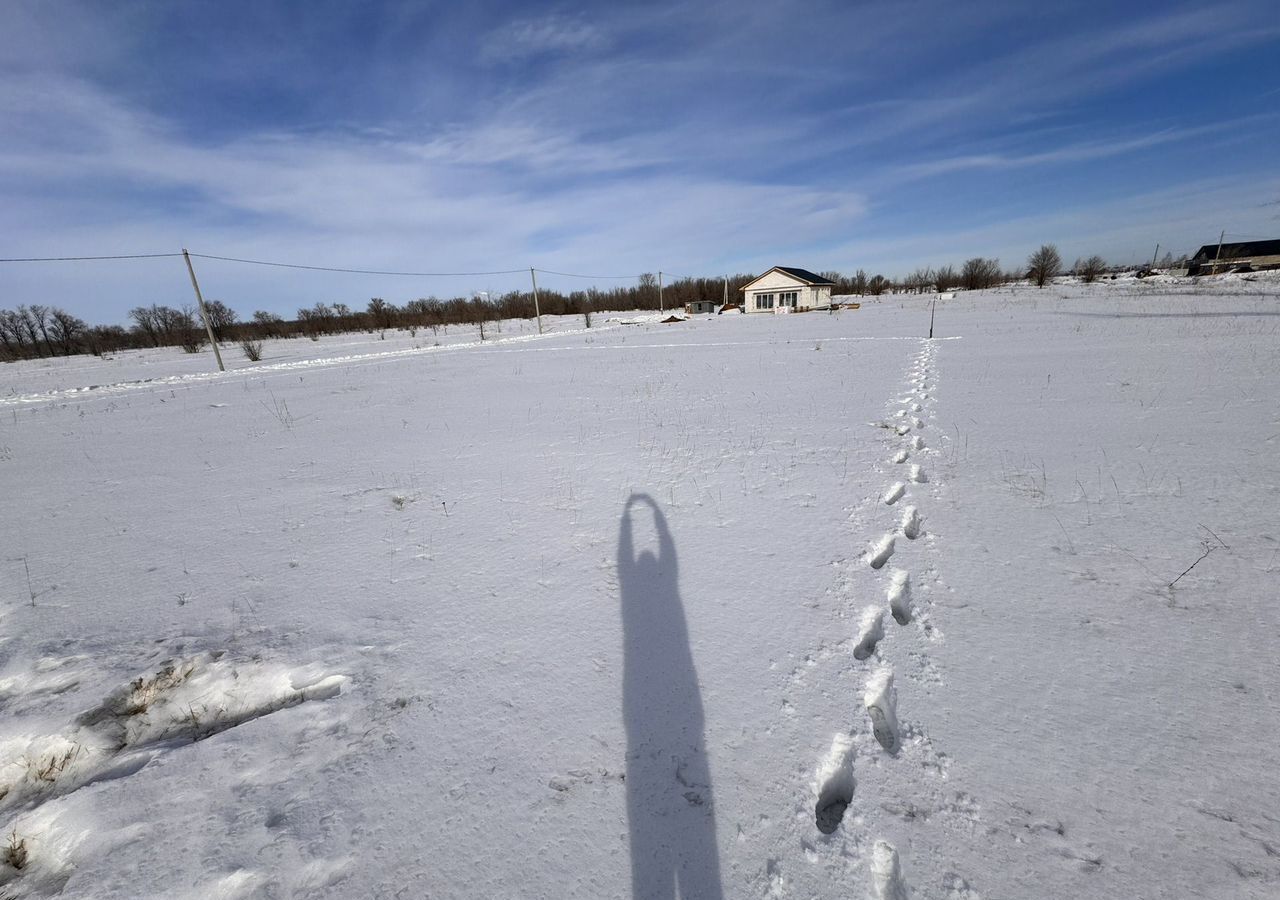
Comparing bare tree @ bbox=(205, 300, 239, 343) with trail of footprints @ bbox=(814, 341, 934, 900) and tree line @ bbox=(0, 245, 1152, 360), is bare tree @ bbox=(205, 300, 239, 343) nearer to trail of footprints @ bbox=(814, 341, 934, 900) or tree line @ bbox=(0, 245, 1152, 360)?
tree line @ bbox=(0, 245, 1152, 360)

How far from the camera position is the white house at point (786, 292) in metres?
38.4

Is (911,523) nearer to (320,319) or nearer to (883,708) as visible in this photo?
(883,708)

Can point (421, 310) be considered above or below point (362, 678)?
above

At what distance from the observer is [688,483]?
4.59 metres

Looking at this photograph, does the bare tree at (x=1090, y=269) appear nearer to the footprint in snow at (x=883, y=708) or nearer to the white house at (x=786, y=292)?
the white house at (x=786, y=292)

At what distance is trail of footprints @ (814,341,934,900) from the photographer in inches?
60.0

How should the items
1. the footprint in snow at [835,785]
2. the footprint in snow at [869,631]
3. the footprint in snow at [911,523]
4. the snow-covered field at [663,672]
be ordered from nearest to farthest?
the snow-covered field at [663,672], the footprint in snow at [835,785], the footprint in snow at [869,631], the footprint in snow at [911,523]

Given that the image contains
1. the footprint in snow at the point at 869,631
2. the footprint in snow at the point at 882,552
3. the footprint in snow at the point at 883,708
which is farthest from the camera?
the footprint in snow at the point at 882,552

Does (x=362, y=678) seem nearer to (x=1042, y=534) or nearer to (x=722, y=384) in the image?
(x=1042, y=534)

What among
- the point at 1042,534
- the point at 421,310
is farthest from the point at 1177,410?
the point at 421,310

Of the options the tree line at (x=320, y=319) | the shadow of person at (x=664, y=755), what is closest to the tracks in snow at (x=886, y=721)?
the shadow of person at (x=664, y=755)

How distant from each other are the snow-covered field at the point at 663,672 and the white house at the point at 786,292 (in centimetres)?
3585

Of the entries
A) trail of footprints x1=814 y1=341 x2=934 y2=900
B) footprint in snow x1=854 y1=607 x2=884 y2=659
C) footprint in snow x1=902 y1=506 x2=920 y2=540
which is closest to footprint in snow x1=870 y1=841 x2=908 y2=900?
trail of footprints x1=814 y1=341 x2=934 y2=900

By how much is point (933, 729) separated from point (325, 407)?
34.9 feet
